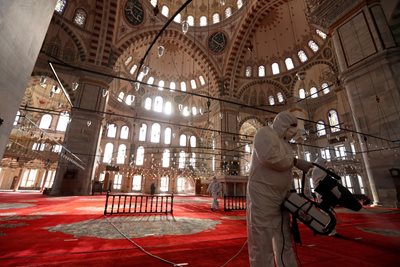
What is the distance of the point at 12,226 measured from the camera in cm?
336

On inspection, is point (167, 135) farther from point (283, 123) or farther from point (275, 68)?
point (283, 123)

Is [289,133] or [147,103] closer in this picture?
[289,133]

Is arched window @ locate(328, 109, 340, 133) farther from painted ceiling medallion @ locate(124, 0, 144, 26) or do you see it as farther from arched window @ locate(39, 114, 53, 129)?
arched window @ locate(39, 114, 53, 129)

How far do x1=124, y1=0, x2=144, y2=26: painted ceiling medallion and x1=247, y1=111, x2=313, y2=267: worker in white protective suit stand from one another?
16.8 meters

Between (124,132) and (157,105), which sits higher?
(157,105)

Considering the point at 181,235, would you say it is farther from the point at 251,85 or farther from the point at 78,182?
the point at 251,85

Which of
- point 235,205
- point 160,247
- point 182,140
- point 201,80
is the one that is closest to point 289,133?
point 160,247

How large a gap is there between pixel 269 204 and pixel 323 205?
430 mm

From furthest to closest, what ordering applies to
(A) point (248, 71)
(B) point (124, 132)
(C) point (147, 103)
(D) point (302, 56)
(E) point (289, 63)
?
(C) point (147, 103) < (B) point (124, 132) < (A) point (248, 71) < (E) point (289, 63) < (D) point (302, 56)

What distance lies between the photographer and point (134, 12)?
14.8m

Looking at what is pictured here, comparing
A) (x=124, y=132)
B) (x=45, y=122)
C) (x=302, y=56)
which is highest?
(x=302, y=56)

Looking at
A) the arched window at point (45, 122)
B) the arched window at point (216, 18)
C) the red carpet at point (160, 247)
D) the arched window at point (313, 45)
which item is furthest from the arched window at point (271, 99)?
the arched window at point (45, 122)

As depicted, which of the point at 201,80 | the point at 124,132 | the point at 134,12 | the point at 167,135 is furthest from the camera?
the point at 167,135

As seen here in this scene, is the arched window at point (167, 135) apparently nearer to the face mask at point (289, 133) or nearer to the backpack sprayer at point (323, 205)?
the face mask at point (289, 133)
